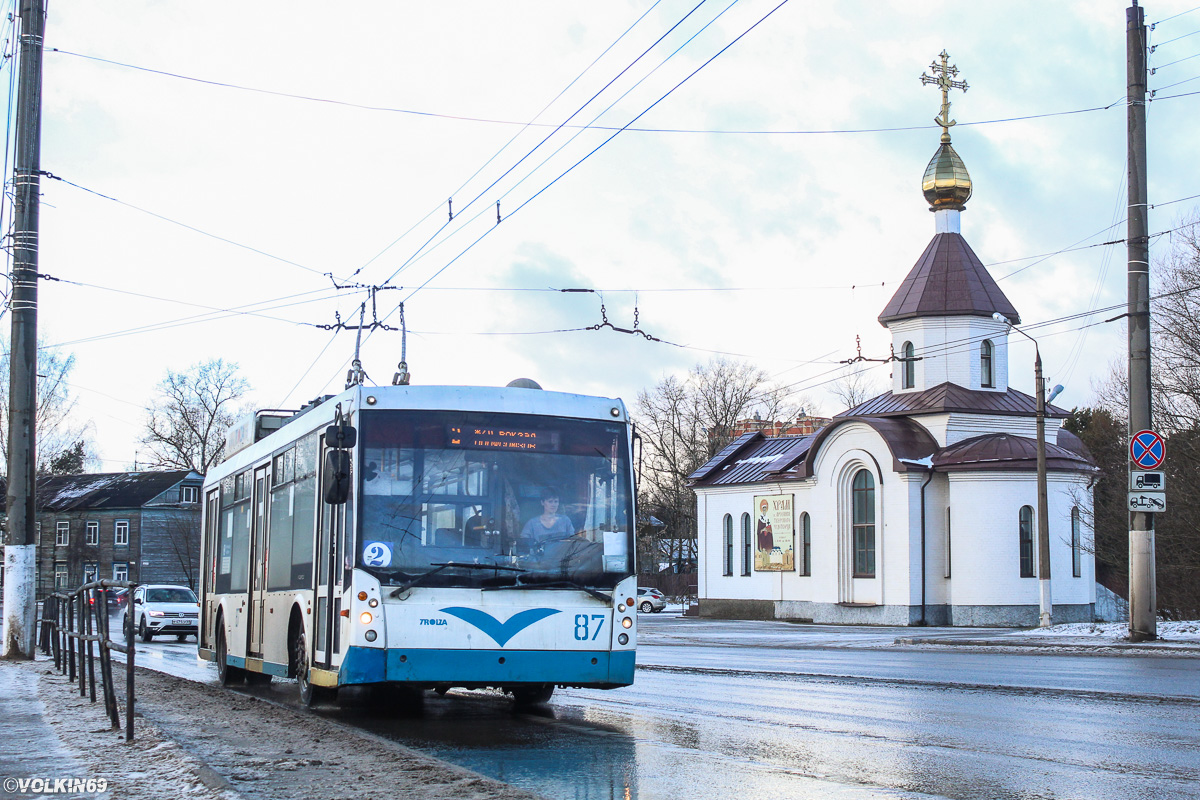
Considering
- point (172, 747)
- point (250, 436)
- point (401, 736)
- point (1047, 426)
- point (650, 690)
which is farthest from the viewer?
point (1047, 426)

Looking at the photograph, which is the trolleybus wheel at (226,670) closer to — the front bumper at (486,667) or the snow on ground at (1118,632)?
the front bumper at (486,667)

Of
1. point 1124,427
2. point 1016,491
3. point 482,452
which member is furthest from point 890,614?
point 482,452

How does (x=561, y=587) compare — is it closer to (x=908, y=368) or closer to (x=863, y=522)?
(x=863, y=522)

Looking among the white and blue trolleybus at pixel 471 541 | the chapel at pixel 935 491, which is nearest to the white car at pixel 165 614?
the chapel at pixel 935 491

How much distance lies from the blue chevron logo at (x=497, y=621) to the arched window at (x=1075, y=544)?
36.3 m

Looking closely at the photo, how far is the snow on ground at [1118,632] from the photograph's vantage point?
956 inches

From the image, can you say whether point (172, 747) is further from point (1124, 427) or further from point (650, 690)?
point (1124, 427)

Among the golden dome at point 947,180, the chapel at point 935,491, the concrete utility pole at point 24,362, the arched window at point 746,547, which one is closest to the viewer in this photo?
the concrete utility pole at point 24,362

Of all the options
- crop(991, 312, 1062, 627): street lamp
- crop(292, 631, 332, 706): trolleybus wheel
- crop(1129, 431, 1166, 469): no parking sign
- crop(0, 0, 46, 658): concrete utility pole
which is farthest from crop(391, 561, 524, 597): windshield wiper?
crop(991, 312, 1062, 627): street lamp

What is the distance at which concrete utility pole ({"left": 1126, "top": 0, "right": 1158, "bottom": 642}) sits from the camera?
23.8 metres

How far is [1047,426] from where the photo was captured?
153ft

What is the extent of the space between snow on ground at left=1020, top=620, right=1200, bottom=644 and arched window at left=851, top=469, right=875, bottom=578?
14073 millimetres

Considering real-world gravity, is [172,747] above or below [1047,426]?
A: below

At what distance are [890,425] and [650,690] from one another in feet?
99.5
